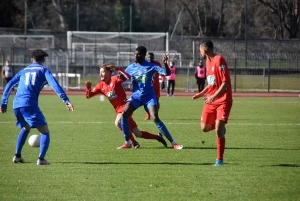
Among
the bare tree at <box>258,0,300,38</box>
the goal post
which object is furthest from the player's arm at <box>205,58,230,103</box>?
the bare tree at <box>258,0,300,38</box>

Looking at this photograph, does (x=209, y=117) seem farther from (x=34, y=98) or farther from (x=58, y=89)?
(x=34, y=98)

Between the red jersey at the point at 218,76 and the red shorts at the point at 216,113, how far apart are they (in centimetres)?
8

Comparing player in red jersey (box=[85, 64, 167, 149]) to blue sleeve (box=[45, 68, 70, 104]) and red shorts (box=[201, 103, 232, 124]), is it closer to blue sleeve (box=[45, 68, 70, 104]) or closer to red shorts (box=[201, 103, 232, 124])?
blue sleeve (box=[45, 68, 70, 104])

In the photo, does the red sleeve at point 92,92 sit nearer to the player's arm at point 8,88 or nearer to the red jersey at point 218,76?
the player's arm at point 8,88

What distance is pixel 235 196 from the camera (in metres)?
7.50

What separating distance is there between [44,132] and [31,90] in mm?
704

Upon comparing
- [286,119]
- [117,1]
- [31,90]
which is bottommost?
[286,119]

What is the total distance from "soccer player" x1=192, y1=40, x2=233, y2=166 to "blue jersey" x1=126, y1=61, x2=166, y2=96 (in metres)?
2.13

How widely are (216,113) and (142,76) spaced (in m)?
2.42

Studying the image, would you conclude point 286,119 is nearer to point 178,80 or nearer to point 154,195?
point 154,195

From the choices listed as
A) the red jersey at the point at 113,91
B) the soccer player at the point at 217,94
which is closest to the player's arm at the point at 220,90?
the soccer player at the point at 217,94

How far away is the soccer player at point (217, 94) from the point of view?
966cm

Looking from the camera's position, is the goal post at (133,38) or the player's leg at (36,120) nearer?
the player's leg at (36,120)

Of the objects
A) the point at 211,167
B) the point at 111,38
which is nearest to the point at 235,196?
the point at 211,167
